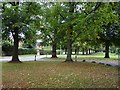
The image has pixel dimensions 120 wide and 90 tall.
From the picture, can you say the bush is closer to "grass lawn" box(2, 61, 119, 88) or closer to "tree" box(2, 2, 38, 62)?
"tree" box(2, 2, 38, 62)

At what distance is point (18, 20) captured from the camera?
11.7 metres

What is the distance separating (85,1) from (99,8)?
759 mm

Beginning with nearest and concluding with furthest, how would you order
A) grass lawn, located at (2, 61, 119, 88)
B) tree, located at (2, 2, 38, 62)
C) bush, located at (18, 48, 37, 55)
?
grass lawn, located at (2, 61, 119, 88)
tree, located at (2, 2, 38, 62)
bush, located at (18, 48, 37, 55)

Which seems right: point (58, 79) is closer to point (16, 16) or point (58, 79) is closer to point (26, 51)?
point (16, 16)

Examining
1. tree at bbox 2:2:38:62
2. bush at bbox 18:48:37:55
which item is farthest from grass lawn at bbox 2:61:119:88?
bush at bbox 18:48:37:55


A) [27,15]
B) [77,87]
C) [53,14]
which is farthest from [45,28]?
[77,87]

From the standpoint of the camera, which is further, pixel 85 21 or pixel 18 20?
pixel 18 20

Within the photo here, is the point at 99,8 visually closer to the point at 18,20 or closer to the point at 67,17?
the point at 67,17

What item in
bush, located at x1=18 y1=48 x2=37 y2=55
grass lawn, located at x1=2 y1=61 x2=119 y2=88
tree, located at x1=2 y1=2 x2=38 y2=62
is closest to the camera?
grass lawn, located at x1=2 y1=61 x2=119 y2=88

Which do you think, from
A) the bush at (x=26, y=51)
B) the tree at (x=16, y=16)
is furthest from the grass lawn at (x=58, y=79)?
the bush at (x=26, y=51)

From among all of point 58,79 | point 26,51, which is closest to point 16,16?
point 58,79

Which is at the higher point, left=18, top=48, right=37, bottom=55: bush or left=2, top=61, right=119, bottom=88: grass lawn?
left=18, top=48, right=37, bottom=55: bush

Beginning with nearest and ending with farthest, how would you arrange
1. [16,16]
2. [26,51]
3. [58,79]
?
[58,79]
[16,16]
[26,51]

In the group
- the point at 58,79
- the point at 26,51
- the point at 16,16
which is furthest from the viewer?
the point at 26,51
